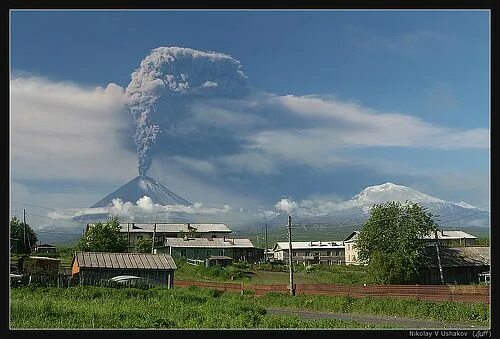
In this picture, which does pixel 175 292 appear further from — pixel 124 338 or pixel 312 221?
pixel 312 221

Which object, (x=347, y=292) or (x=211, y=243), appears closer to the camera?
(x=347, y=292)

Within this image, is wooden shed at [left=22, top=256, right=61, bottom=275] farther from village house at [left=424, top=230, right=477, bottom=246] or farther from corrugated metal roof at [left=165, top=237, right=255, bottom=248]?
village house at [left=424, top=230, right=477, bottom=246]

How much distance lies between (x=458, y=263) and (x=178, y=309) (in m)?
17.3

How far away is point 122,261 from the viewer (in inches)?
653

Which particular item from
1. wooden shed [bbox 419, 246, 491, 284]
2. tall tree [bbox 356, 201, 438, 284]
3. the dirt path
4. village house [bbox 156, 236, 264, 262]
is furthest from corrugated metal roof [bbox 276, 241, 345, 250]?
the dirt path

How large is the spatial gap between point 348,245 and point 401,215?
18.5m

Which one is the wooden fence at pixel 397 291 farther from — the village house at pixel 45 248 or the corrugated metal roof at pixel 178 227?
the corrugated metal roof at pixel 178 227

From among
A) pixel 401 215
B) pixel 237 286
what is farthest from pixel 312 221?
pixel 237 286

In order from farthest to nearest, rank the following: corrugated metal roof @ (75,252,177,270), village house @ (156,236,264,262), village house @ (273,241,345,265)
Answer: village house @ (273,241,345,265)
village house @ (156,236,264,262)
corrugated metal roof @ (75,252,177,270)

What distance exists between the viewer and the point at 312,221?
58656 mm

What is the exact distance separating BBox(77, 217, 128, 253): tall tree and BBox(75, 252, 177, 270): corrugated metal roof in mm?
4999

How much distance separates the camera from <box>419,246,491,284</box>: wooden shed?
2452 cm

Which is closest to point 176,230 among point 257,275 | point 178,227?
point 178,227

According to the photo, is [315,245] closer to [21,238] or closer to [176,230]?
[176,230]
